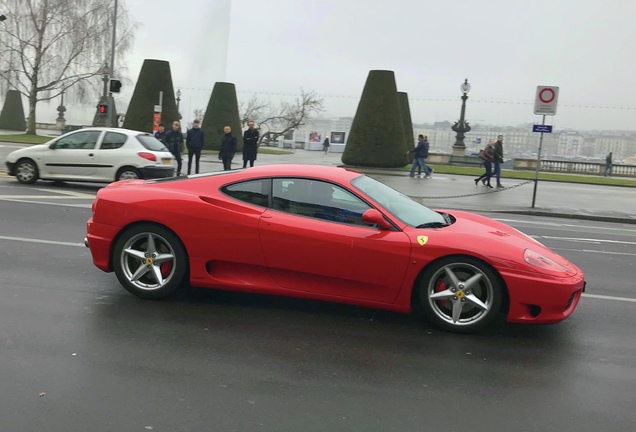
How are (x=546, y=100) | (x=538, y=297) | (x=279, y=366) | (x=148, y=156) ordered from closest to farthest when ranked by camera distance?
(x=279, y=366) → (x=538, y=297) → (x=148, y=156) → (x=546, y=100)

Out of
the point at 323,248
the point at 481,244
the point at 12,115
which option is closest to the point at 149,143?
the point at 323,248

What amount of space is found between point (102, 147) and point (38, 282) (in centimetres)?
973

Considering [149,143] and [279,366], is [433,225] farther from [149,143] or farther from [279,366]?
[149,143]

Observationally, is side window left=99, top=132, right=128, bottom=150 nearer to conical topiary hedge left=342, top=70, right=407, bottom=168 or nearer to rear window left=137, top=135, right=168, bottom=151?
rear window left=137, top=135, right=168, bottom=151

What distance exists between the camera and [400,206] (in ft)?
20.0

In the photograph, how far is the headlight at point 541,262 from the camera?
5.43m

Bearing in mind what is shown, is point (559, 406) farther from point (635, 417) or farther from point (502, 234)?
point (502, 234)

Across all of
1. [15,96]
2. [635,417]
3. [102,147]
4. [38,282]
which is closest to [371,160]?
[102,147]

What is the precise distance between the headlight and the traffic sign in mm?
13127

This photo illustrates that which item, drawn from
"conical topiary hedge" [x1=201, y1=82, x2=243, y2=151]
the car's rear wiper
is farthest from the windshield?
"conical topiary hedge" [x1=201, y1=82, x2=243, y2=151]

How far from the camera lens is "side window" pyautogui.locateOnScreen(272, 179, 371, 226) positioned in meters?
5.75

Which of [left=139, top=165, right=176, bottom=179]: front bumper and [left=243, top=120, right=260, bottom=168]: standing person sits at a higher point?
[left=243, top=120, right=260, bottom=168]: standing person

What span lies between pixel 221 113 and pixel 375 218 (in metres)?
39.1

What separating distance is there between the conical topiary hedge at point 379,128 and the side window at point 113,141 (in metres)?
18.5
